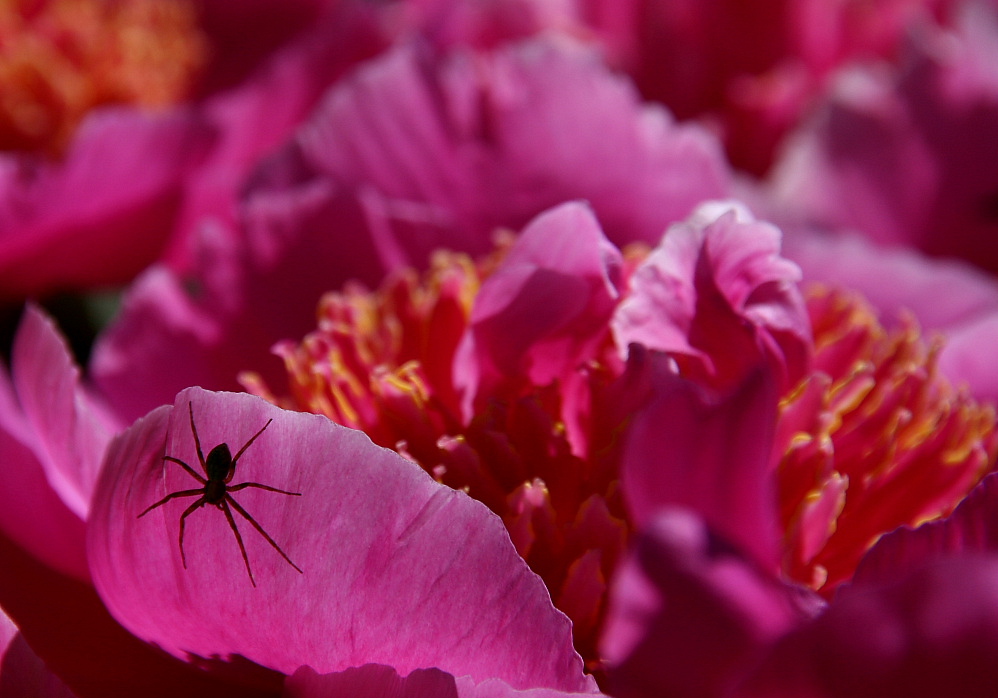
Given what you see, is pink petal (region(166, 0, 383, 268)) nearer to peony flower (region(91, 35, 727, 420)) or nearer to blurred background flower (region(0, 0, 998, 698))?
blurred background flower (region(0, 0, 998, 698))

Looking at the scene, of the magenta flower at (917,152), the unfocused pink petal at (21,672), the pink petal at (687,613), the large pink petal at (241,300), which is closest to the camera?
the pink petal at (687,613)

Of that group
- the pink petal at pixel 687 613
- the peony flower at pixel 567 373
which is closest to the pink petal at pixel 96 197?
the peony flower at pixel 567 373

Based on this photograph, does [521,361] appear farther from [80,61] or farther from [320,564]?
[80,61]

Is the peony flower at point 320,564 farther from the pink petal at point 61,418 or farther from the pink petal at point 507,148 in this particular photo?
the pink petal at point 507,148

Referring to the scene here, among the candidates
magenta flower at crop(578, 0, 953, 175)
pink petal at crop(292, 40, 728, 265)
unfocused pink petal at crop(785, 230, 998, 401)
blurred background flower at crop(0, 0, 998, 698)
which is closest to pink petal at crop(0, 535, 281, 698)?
blurred background flower at crop(0, 0, 998, 698)

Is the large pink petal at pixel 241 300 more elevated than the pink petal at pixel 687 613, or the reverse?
the pink petal at pixel 687 613

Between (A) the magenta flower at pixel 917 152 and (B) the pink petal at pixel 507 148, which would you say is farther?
(A) the magenta flower at pixel 917 152
